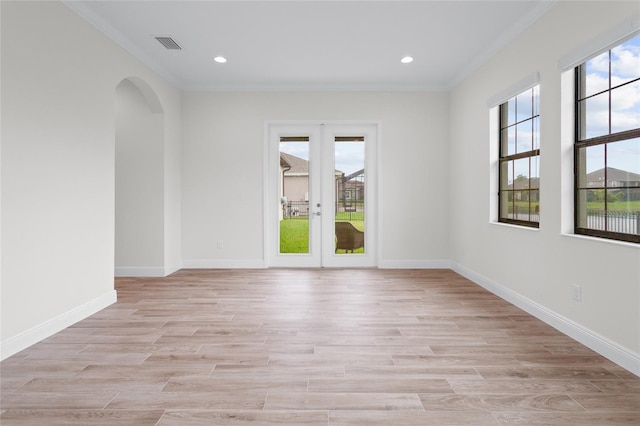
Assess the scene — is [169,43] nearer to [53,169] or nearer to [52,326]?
[53,169]

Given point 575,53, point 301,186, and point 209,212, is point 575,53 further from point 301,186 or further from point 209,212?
point 209,212

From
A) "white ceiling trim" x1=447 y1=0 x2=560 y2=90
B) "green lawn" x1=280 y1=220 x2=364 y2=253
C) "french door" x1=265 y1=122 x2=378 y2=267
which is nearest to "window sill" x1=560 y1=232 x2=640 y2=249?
"white ceiling trim" x1=447 y1=0 x2=560 y2=90

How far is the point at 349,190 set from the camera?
5918 mm

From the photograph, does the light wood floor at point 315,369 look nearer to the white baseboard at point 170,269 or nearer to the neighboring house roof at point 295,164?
the white baseboard at point 170,269

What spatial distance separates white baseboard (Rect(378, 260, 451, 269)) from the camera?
5.82m

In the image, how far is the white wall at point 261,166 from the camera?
5762 mm

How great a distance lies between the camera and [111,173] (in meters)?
3.93

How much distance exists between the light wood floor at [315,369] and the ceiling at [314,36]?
2815mm

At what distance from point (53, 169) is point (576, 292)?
4.27m

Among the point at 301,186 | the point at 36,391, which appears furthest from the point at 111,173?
the point at 301,186

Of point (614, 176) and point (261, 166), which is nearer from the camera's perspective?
point (614, 176)

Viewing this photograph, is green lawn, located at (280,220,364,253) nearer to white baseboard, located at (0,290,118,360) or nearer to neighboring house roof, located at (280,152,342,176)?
neighboring house roof, located at (280,152,342,176)

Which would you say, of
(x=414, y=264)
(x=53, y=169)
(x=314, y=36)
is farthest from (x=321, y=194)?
(x=53, y=169)

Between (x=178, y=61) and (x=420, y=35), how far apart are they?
2.96 m
